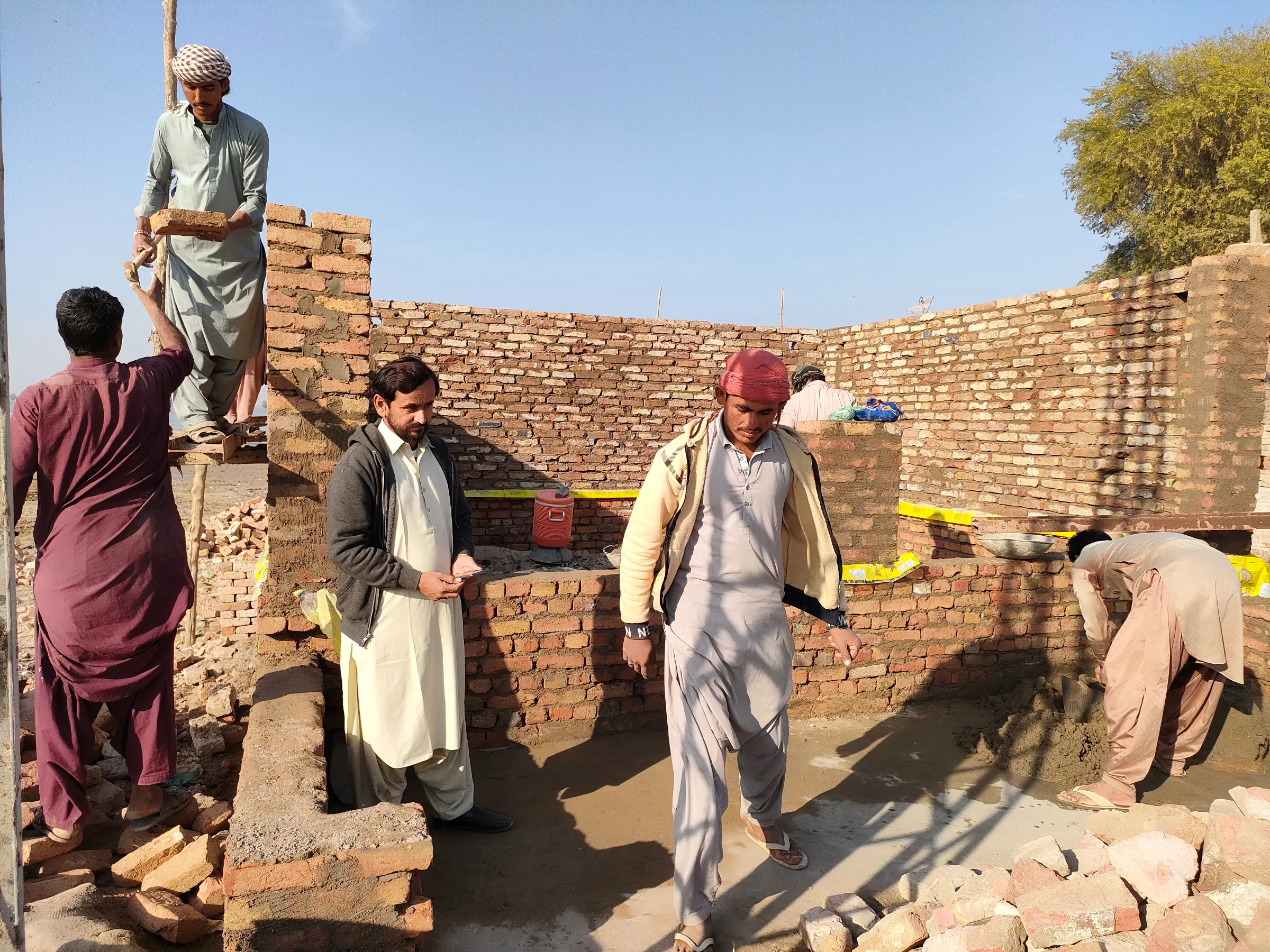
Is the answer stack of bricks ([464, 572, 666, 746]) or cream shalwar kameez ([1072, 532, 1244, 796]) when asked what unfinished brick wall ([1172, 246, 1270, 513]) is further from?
stack of bricks ([464, 572, 666, 746])

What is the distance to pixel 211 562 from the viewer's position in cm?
862

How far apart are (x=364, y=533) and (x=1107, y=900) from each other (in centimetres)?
255

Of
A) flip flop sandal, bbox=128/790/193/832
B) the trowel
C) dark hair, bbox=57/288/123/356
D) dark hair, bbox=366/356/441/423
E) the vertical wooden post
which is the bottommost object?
the trowel

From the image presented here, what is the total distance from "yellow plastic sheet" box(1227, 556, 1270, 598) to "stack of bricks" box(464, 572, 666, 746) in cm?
435

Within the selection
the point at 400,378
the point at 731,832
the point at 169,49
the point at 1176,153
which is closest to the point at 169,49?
the point at 169,49

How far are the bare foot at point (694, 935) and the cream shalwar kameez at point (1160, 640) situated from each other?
2246 mm

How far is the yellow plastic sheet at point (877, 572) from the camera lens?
442cm

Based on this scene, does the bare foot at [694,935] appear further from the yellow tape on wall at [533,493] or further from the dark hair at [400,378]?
the yellow tape on wall at [533,493]

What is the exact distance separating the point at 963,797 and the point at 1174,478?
13.2 ft

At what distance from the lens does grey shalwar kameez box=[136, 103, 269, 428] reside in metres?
3.38

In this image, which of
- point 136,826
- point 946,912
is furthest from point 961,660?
point 136,826

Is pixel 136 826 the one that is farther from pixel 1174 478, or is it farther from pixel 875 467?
pixel 1174 478

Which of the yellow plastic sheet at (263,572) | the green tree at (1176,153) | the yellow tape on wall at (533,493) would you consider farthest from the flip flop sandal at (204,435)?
the green tree at (1176,153)

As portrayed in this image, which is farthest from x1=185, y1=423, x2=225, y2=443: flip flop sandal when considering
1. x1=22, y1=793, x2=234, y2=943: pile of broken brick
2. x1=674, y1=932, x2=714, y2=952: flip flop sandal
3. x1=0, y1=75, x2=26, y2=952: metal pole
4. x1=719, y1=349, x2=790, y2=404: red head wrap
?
x1=674, y1=932, x2=714, y2=952: flip flop sandal
